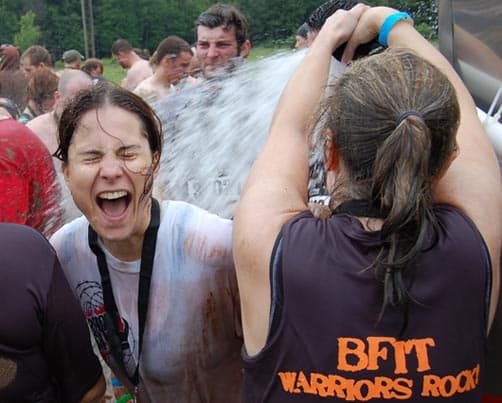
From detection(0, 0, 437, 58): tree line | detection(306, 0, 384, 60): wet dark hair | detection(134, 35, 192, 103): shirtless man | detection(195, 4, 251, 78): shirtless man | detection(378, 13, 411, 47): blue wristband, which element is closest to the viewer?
detection(378, 13, 411, 47): blue wristband

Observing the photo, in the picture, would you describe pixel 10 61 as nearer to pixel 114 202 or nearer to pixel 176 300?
pixel 114 202

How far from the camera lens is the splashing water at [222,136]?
230cm

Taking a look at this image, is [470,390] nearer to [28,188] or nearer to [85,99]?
[85,99]

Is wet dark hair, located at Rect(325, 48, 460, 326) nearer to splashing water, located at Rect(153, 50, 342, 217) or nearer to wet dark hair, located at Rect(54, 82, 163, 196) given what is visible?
wet dark hair, located at Rect(54, 82, 163, 196)

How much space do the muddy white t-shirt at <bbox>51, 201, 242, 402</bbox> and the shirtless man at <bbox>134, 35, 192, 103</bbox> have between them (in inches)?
154

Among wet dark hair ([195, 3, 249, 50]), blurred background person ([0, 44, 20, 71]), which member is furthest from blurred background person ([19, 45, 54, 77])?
wet dark hair ([195, 3, 249, 50])

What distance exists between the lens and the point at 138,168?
1.86 m

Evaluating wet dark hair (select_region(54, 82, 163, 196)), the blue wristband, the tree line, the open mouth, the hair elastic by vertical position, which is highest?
the blue wristband

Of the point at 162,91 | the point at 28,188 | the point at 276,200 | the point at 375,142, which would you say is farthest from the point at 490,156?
→ the point at 162,91

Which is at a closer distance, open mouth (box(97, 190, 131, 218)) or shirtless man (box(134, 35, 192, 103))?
open mouth (box(97, 190, 131, 218))

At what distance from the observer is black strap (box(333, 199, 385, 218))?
4.39ft

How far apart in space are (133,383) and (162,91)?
3.91 meters

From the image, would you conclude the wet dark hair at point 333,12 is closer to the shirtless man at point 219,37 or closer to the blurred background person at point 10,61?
the shirtless man at point 219,37

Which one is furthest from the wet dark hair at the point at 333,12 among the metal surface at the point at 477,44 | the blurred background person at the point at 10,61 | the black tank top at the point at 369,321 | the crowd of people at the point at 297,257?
the blurred background person at the point at 10,61
